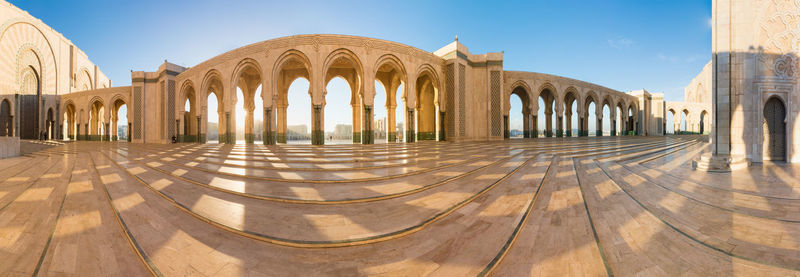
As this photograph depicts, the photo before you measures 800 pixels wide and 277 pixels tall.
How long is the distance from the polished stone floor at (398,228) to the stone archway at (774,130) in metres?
4.38

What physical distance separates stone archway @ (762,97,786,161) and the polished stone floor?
438 centimetres

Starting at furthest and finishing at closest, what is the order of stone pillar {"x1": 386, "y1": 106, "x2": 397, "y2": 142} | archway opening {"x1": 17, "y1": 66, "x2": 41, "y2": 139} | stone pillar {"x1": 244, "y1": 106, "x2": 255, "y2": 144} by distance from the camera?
archway opening {"x1": 17, "y1": 66, "x2": 41, "y2": 139} < stone pillar {"x1": 386, "y1": 106, "x2": 397, "y2": 142} < stone pillar {"x1": 244, "y1": 106, "x2": 255, "y2": 144}

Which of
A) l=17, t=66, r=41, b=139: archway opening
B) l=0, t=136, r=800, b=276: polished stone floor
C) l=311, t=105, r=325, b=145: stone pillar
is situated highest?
l=17, t=66, r=41, b=139: archway opening

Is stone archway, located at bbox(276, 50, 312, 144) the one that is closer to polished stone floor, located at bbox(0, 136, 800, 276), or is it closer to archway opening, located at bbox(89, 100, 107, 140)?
polished stone floor, located at bbox(0, 136, 800, 276)

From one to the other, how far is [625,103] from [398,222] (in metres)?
36.0

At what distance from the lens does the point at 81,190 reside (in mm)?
3148

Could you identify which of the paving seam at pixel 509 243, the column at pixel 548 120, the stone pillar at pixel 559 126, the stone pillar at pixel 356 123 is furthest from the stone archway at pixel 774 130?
the column at pixel 548 120

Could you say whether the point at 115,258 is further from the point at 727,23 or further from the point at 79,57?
the point at 79,57

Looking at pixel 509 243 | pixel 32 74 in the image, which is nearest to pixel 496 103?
pixel 509 243

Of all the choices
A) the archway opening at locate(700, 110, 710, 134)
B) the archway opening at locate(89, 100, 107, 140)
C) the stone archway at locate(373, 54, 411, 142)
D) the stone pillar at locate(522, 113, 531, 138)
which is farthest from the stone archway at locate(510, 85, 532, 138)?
the archway opening at locate(89, 100, 107, 140)

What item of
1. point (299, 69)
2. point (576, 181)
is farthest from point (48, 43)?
point (576, 181)

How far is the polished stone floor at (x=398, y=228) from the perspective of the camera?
55.2 inches

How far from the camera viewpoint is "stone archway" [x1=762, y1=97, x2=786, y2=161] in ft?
19.7

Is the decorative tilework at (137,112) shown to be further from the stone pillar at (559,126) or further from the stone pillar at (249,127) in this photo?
the stone pillar at (559,126)
